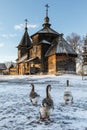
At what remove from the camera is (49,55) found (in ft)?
169

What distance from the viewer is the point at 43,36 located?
5522 cm

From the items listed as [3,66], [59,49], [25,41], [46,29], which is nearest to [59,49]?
[59,49]

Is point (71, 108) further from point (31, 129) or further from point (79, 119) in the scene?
point (31, 129)

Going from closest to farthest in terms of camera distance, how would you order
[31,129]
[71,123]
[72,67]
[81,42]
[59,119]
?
[31,129]
[71,123]
[59,119]
[72,67]
[81,42]

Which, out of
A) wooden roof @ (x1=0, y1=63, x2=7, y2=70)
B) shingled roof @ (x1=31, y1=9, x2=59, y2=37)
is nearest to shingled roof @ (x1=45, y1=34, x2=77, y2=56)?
shingled roof @ (x1=31, y1=9, x2=59, y2=37)

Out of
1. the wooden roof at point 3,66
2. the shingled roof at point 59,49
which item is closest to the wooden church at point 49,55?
the shingled roof at point 59,49

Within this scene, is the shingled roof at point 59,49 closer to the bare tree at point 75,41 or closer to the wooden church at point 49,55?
the wooden church at point 49,55

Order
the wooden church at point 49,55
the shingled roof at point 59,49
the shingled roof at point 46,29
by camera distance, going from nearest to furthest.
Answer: the shingled roof at point 59,49 < the wooden church at point 49,55 < the shingled roof at point 46,29

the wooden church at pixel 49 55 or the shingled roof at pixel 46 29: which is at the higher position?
the shingled roof at pixel 46 29

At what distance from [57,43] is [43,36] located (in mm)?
4752

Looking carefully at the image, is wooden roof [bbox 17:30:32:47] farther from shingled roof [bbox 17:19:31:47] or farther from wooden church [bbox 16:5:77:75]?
wooden church [bbox 16:5:77:75]

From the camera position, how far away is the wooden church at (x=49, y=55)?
4975 cm

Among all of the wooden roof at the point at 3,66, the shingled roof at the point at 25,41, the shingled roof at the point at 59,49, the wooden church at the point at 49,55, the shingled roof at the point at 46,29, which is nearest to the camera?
the shingled roof at the point at 59,49

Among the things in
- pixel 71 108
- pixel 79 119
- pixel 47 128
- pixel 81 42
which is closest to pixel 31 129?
pixel 47 128
